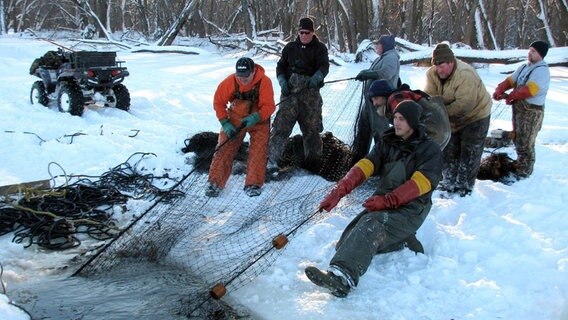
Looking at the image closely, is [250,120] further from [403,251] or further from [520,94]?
[520,94]

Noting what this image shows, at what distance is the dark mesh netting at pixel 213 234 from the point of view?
11.4 ft

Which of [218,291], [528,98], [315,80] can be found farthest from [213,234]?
[528,98]

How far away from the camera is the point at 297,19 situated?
90.8 ft

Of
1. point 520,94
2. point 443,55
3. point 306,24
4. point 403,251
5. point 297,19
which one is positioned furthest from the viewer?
point 297,19

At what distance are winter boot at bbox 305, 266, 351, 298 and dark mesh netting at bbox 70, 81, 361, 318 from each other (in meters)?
0.29

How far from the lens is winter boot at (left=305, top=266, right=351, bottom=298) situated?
10.6ft

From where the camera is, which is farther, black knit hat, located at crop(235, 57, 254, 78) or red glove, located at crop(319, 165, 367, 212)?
black knit hat, located at crop(235, 57, 254, 78)

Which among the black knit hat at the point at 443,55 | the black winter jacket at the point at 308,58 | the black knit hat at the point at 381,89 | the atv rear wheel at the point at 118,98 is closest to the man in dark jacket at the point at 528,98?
the black knit hat at the point at 443,55

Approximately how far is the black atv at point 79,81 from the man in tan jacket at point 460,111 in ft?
17.5

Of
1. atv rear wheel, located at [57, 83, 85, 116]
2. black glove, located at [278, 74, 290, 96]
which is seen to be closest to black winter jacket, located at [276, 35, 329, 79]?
black glove, located at [278, 74, 290, 96]

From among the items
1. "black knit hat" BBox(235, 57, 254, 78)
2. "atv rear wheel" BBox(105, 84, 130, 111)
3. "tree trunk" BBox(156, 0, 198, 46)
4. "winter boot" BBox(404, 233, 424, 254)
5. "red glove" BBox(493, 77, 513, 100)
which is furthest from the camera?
"tree trunk" BBox(156, 0, 198, 46)

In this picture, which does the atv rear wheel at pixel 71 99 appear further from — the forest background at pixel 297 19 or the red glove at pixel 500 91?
the forest background at pixel 297 19

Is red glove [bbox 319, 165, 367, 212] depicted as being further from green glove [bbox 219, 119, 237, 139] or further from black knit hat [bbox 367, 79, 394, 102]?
green glove [bbox 219, 119, 237, 139]

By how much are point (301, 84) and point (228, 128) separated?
1002mm
